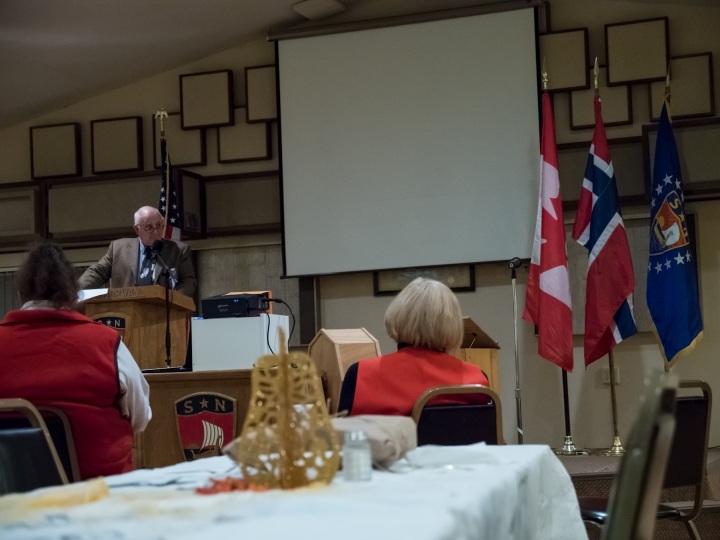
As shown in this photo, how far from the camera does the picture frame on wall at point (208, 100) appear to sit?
275 inches

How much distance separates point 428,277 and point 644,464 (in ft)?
17.4

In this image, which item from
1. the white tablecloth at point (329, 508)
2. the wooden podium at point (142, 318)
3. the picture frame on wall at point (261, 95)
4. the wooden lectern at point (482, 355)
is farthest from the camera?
the picture frame on wall at point (261, 95)

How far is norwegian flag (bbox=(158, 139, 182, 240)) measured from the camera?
6316 millimetres

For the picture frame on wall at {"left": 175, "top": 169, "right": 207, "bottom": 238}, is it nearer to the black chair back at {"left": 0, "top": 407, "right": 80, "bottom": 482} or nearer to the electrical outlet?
the electrical outlet

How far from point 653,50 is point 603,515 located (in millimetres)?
4595

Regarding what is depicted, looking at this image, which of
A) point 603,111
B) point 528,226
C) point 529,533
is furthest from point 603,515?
point 603,111

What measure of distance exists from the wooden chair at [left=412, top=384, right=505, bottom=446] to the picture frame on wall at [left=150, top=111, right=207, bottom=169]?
16.7 feet

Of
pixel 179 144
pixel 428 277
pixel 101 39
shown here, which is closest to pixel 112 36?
pixel 101 39

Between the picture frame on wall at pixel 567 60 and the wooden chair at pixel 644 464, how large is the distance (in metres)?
5.47

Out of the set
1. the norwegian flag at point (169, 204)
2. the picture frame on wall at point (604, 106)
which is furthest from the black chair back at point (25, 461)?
the picture frame on wall at point (604, 106)

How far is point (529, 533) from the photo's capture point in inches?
59.8

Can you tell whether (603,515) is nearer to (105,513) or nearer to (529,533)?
(529,533)

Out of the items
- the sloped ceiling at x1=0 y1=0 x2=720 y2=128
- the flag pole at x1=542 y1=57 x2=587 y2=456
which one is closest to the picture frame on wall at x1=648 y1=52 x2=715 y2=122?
the sloped ceiling at x1=0 y1=0 x2=720 y2=128

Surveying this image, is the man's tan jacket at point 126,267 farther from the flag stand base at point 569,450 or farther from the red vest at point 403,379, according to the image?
the red vest at point 403,379
